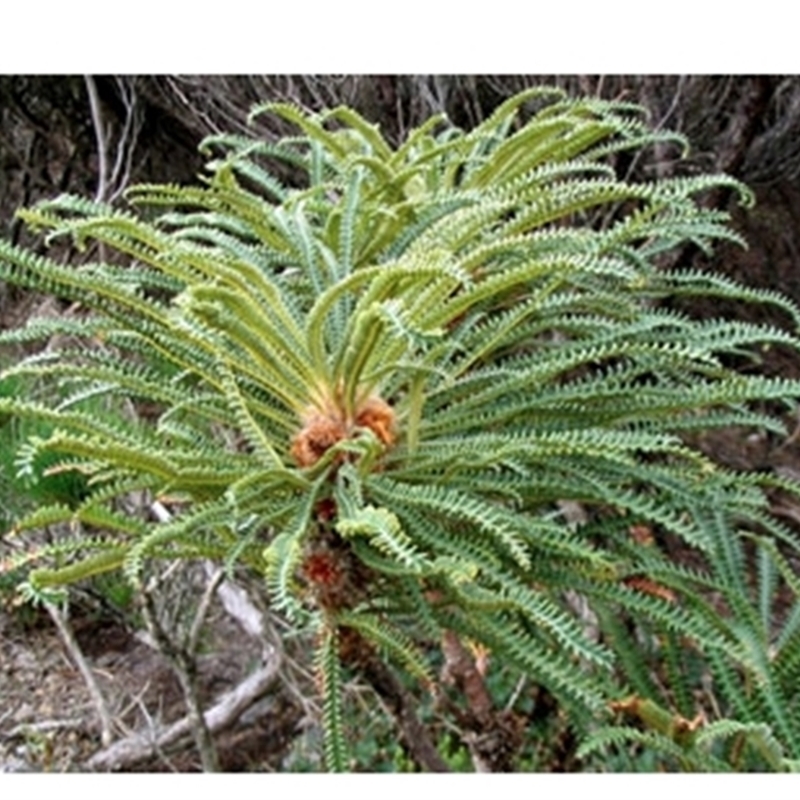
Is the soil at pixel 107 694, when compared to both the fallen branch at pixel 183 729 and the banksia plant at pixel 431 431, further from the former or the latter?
the banksia plant at pixel 431 431

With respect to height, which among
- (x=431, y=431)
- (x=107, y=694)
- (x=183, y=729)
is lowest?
(x=107, y=694)

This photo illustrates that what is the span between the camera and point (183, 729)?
69.4 inches

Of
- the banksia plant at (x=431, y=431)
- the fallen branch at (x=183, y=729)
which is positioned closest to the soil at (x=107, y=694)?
the fallen branch at (x=183, y=729)

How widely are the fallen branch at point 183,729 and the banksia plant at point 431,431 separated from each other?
818mm

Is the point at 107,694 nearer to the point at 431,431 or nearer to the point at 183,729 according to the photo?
the point at 183,729

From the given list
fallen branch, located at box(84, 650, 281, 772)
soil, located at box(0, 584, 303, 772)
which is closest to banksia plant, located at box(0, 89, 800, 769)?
fallen branch, located at box(84, 650, 281, 772)

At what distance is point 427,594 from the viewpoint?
2.85ft

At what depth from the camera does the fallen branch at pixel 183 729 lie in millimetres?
1688

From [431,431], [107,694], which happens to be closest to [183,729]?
[107,694]

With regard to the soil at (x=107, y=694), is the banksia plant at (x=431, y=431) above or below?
above

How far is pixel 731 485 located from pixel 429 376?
273 mm

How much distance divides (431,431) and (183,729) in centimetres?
110
